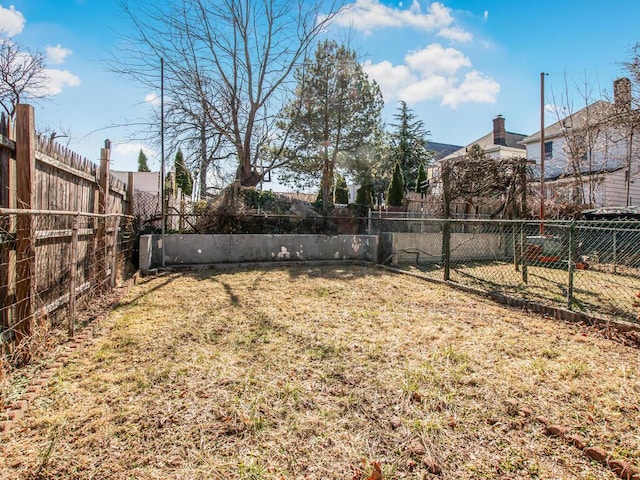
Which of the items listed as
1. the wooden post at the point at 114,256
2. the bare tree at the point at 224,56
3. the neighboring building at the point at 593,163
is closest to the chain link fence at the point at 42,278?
the wooden post at the point at 114,256

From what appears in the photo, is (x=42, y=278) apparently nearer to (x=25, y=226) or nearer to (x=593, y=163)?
(x=25, y=226)

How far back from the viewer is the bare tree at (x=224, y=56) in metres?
10.4

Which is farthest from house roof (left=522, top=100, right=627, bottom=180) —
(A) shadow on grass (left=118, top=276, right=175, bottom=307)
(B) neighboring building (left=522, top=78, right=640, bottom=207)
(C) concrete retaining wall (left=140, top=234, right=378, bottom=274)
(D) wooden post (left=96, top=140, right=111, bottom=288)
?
(D) wooden post (left=96, top=140, right=111, bottom=288)

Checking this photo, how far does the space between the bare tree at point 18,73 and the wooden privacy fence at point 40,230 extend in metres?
13.3

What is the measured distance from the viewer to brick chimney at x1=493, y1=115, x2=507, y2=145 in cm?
2480

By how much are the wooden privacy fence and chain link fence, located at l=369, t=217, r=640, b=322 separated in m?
5.66

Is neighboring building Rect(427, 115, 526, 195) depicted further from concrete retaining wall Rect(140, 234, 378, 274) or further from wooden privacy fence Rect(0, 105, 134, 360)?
wooden privacy fence Rect(0, 105, 134, 360)

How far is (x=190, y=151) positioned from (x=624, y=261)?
12928mm

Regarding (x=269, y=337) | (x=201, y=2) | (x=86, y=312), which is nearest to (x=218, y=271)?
(x=86, y=312)

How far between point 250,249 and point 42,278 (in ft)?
17.3

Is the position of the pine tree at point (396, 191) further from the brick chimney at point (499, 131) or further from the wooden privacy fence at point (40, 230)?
the brick chimney at point (499, 131)

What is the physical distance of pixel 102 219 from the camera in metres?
4.84

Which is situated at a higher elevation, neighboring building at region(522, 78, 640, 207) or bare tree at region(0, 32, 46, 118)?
bare tree at region(0, 32, 46, 118)

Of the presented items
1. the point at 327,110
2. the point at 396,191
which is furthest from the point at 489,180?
the point at 327,110
